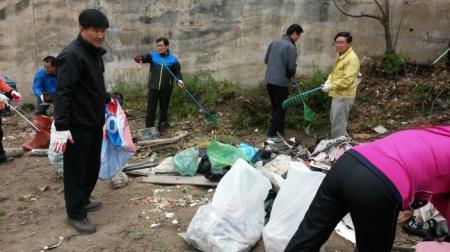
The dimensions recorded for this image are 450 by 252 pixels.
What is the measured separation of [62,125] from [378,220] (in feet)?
7.89

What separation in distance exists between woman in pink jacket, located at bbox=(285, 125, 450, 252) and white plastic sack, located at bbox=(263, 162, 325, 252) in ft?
3.10

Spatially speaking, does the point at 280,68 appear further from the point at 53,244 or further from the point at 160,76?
the point at 53,244

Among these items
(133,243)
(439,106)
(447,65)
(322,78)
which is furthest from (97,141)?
(447,65)

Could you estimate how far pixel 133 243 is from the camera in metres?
3.67

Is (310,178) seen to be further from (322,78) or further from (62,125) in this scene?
(322,78)

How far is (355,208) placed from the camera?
227cm

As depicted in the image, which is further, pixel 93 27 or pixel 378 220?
pixel 93 27

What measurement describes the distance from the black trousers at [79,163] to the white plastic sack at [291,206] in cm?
158

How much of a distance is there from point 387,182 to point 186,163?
9.84 ft

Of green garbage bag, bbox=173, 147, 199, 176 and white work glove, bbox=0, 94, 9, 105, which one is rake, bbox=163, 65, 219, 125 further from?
white work glove, bbox=0, 94, 9, 105

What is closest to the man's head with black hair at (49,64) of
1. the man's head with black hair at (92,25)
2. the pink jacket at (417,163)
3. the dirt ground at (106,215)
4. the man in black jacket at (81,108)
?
the dirt ground at (106,215)

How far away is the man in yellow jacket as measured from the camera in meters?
5.76

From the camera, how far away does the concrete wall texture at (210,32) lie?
26.7 feet

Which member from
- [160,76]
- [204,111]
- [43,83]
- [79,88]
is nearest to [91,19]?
[79,88]
